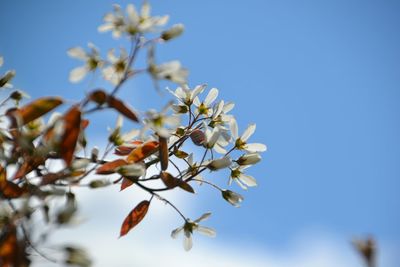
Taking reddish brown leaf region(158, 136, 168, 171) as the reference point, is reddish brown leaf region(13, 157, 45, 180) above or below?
below

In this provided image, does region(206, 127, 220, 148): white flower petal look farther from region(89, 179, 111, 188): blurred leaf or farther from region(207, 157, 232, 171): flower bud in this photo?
region(89, 179, 111, 188): blurred leaf

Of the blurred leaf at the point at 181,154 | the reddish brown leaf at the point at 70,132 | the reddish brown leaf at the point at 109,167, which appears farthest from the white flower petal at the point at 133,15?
the blurred leaf at the point at 181,154

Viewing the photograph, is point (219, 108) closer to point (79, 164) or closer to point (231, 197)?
point (231, 197)

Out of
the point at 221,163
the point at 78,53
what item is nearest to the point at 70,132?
the point at 78,53

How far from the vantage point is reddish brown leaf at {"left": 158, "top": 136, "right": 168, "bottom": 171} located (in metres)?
0.98

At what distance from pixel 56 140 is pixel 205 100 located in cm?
59

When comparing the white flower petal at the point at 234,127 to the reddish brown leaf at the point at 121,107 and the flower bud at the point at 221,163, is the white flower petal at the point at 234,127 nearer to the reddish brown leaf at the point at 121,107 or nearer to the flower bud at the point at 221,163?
the flower bud at the point at 221,163

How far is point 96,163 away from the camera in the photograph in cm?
93

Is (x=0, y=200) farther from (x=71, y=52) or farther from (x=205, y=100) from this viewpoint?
(x=205, y=100)

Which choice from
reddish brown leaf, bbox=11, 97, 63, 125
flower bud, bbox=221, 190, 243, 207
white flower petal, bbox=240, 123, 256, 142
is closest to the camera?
reddish brown leaf, bbox=11, 97, 63, 125

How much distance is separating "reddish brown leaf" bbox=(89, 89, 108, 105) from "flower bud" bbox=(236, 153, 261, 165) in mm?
489

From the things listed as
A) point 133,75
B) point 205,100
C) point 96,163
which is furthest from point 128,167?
point 205,100

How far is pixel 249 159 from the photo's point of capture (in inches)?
45.1

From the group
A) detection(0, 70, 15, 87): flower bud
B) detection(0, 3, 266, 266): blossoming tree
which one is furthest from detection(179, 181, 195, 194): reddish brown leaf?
detection(0, 70, 15, 87): flower bud
